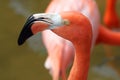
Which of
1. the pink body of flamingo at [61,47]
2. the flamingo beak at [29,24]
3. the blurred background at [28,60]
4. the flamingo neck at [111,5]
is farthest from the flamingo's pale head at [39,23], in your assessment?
the flamingo neck at [111,5]

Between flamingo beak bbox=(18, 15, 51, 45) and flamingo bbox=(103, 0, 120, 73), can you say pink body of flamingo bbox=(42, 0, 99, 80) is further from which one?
flamingo beak bbox=(18, 15, 51, 45)

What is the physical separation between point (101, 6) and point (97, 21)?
847 mm

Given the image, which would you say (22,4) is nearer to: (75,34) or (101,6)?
(101,6)

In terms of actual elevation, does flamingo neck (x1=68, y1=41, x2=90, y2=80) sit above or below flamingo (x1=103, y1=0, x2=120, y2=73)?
above

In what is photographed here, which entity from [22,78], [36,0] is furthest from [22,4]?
[22,78]

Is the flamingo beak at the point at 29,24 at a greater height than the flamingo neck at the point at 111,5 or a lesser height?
greater

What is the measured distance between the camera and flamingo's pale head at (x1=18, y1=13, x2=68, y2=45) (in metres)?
1.44

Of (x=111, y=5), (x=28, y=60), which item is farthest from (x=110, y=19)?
(x=28, y=60)

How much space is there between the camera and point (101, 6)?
11.4 ft

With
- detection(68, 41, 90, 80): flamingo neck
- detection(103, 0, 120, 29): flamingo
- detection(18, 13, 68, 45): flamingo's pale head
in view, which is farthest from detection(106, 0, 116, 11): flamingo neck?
detection(18, 13, 68, 45): flamingo's pale head

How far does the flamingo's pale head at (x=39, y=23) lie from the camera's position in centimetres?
144

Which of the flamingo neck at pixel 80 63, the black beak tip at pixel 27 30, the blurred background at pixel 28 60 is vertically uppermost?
the black beak tip at pixel 27 30

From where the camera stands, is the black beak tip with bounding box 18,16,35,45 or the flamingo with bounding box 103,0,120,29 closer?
the black beak tip with bounding box 18,16,35,45

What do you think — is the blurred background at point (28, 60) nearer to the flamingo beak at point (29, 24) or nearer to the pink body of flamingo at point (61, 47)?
the pink body of flamingo at point (61, 47)
